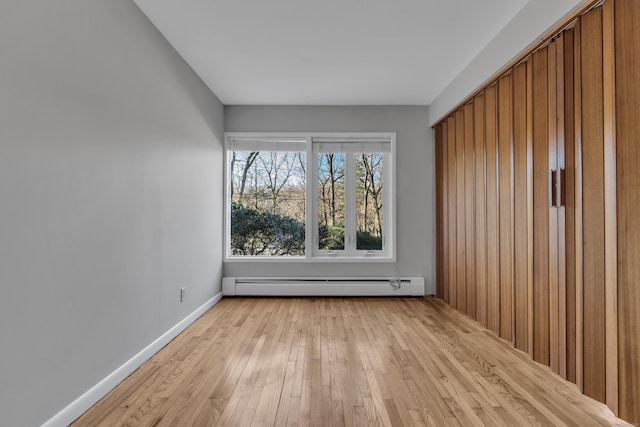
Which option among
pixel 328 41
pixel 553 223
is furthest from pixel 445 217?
pixel 328 41

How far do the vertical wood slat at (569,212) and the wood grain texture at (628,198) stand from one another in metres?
0.36

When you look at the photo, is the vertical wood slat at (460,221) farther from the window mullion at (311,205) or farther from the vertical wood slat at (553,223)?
the window mullion at (311,205)

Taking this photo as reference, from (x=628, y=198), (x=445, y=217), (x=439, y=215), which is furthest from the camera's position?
(x=439, y=215)

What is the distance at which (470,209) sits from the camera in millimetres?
3715

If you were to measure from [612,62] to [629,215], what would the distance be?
802mm

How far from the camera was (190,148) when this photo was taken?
11.8ft

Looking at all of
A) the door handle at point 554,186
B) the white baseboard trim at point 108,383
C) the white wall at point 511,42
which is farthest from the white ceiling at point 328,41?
the white baseboard trim at point 108,383

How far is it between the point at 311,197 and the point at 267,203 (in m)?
0.62

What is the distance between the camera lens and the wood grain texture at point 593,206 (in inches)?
77.5

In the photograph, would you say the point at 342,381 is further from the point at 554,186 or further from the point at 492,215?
the point at 492,215

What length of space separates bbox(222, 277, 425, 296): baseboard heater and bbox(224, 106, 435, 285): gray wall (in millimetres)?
107

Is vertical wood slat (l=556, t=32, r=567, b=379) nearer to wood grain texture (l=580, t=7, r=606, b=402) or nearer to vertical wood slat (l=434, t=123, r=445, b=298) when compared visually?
wood grain texture (l=580, t=7, r=606, b=402)

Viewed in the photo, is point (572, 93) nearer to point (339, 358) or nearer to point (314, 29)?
point (314, 29)

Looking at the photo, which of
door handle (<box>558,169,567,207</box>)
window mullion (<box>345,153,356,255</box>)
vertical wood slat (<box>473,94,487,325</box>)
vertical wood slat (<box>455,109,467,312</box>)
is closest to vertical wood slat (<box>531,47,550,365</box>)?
door handle (<box>558,169,567,207</box>)
